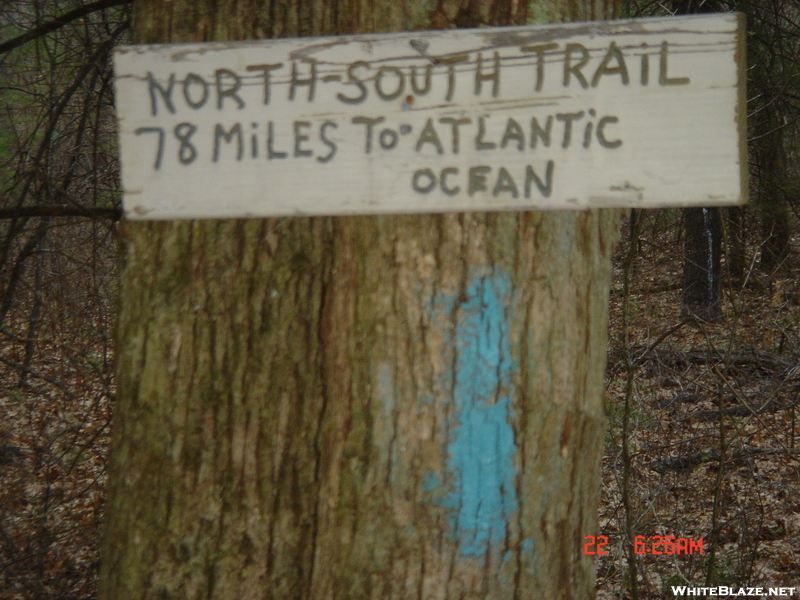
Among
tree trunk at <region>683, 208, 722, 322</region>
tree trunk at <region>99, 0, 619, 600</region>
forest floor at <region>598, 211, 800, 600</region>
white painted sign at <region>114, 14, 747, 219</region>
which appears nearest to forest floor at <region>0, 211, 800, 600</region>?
forest floor at <region>598, 211, 800, 600</region>

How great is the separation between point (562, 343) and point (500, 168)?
1.05 ft

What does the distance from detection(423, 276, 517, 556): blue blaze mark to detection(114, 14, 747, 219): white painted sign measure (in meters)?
0.17

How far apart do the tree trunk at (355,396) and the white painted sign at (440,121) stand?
0.07 meters

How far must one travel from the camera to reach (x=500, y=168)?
1158mm

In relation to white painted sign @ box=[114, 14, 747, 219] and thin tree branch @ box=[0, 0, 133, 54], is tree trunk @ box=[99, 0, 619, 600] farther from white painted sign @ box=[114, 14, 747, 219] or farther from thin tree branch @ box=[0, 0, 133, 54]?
thin tree branch @ box=[0, 0, 133, 54]

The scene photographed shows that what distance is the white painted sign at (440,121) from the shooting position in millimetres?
1116

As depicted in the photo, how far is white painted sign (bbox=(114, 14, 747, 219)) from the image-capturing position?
1.12 metres

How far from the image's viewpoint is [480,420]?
118 cm

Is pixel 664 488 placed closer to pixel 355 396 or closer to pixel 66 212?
pixel 355 396

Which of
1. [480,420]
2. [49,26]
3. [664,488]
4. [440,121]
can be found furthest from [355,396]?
[664,488]

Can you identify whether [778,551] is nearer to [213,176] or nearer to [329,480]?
[329,480]

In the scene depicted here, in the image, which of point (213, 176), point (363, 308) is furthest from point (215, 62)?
point (363, 308)

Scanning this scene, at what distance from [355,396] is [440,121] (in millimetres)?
485
